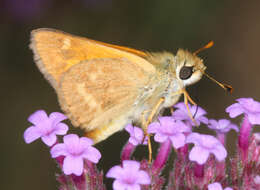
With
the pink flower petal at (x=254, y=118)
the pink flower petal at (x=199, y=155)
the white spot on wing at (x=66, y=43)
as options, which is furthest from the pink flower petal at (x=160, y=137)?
the white spot on wing at (x=66, y=43)

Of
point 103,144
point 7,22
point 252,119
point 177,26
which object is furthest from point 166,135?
point 7,22

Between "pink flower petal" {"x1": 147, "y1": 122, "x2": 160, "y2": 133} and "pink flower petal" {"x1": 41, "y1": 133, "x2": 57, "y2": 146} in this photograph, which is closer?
"pink flower petal" {"x1": 41, "y1": 133, "x2": 57, "y2": 146}

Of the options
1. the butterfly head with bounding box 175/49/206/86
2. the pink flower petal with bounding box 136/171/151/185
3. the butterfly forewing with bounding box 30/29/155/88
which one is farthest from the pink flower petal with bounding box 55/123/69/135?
the butterfly head with bounding box 175/49/206/86

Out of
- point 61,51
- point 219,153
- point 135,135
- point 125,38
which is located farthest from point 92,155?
point 125,38

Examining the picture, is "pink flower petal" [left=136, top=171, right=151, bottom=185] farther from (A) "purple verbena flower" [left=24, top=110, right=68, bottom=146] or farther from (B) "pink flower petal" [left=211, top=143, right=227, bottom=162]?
(A) "purple verbena flower" [left=24, top=110, right=68, bottom=146]

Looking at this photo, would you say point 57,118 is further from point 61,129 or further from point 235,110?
point 235,110

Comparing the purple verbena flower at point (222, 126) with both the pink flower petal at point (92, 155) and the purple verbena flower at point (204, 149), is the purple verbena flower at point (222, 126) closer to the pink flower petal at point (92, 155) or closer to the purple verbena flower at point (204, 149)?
the purple verbena flower at point (204, 149)

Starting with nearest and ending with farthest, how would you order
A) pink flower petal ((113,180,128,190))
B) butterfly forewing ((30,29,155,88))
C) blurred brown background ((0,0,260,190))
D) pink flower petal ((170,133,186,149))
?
pink flower petal ((113,180,128,190)) < pink flower petal ((170,133,186,149)) < butterfly forewing ((30,29,155,88)) < blurred brown background ((0,0,260,190))
